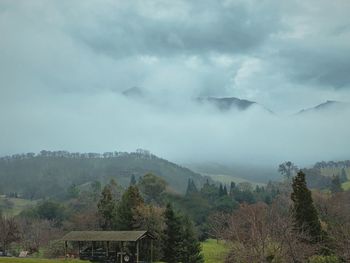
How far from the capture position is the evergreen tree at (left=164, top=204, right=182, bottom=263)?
7069cm

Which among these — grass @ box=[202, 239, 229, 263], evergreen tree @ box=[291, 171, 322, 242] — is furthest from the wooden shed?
evergreen tree @ box=[291, 171, 322, 242]

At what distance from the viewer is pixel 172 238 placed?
71.5 m

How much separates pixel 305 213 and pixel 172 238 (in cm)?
2231


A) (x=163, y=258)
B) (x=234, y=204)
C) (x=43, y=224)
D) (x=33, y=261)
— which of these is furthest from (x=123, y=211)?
(x=234, y=204)

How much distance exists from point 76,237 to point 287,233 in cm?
2526

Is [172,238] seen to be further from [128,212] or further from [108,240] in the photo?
[108,240]

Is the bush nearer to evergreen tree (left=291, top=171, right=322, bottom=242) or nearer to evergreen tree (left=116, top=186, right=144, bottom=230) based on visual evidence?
evergreen tree (left=291, top=171, right=322, bottom=242)

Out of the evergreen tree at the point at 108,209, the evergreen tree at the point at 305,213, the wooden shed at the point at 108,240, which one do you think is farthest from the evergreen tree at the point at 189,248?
the evergreen tree at the point at 305,213

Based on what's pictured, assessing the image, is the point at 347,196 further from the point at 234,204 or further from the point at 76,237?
the point at 76,237

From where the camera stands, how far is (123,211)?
246 feet

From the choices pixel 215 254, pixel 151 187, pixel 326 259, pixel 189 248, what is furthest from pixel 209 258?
pixel 151 187

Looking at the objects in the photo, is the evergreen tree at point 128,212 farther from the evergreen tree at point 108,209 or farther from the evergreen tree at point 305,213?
the evergreen tree at point 305,213

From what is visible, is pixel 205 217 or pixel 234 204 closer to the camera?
pixel 205 217

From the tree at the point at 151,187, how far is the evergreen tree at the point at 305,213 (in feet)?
274
